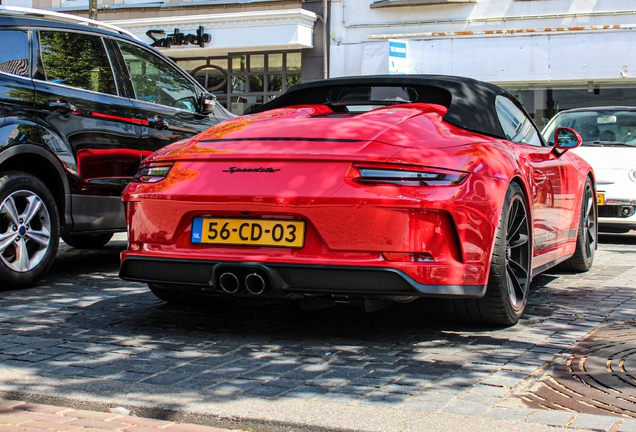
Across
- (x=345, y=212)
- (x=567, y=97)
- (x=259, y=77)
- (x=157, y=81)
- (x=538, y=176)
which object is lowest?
(x=345, y=212)

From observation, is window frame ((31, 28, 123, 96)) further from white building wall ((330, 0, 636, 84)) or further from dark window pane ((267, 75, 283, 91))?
dark window pane ((267, 75, 283, 91))

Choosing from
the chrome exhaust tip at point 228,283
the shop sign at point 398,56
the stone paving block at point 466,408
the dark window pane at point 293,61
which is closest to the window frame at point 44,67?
the chrome exhaust tip at point 228,283

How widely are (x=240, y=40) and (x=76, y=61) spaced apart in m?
17.8

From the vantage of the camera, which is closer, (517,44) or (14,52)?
(14,52)

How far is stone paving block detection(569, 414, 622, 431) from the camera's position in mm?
3301

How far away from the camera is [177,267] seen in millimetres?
4809

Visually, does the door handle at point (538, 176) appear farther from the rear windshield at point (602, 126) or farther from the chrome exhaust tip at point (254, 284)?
the rear windshield at point (602, 126)

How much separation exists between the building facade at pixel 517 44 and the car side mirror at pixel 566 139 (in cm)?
1592

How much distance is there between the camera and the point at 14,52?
6.61m

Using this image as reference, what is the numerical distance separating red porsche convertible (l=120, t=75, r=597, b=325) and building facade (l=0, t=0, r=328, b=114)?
63.1 ft

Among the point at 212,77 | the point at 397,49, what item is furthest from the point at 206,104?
the point at 212,77

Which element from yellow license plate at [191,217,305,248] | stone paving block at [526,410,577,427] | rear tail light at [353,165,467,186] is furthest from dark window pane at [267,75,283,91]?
stone paving block at [526,410,577,427]

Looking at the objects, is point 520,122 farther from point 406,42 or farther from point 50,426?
point 406,42

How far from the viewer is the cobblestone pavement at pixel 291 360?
3502 mm
